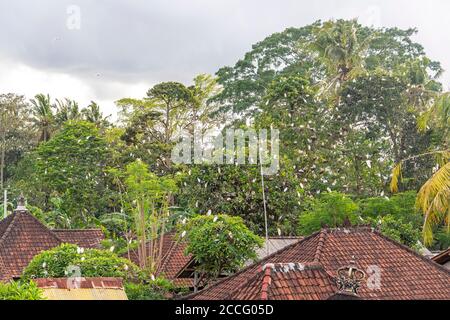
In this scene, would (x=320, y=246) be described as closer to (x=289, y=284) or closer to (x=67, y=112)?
(x=289, y=284)

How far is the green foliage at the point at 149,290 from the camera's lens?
12664 mm

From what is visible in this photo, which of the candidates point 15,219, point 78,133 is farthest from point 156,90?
point 15,219

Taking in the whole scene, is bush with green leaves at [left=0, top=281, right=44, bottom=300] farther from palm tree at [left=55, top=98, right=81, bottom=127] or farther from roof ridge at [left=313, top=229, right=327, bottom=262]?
palm tree at [left=55, top=98, right=81, bottom=127]

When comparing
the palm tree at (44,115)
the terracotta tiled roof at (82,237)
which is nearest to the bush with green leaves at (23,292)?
the terracotta tiled roof at (82,237)

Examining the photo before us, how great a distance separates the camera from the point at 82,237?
18.7 m

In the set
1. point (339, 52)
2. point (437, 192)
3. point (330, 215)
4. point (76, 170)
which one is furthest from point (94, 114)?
point (437, 192)

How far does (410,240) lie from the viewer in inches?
711

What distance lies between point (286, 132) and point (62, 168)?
10.6 m

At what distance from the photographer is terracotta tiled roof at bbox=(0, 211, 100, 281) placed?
14717 millimetres

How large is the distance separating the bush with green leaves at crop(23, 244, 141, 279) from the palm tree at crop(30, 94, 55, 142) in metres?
24.7

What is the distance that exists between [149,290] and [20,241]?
389cm

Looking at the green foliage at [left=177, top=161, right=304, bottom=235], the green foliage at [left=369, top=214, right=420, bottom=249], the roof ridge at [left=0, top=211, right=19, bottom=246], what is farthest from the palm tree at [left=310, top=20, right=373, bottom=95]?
the roof ridge at [left=0, top=211, right=19, bottom=246]

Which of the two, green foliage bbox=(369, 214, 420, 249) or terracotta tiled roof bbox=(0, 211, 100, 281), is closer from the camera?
terracotta tiled roof bbox=(0, 211, 100, 281)
